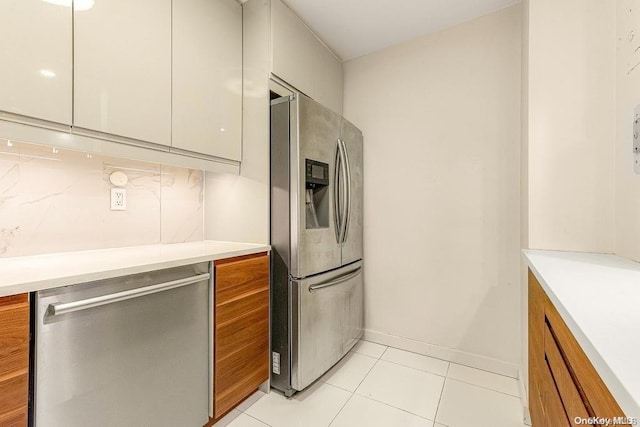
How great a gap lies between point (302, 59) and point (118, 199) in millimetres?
1497

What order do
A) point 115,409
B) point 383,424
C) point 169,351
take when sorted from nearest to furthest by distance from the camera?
1. point 115,409
2. point 169,351
3. point 383,424

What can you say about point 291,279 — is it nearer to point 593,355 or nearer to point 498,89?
point 593,355

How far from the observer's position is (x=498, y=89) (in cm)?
192

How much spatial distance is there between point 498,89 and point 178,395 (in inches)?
103

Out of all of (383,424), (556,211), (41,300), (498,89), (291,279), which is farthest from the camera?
(498,89)

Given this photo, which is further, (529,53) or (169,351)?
(529,53)

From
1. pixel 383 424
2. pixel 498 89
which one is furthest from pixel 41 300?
pixel 498 89

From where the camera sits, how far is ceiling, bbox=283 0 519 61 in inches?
72.2

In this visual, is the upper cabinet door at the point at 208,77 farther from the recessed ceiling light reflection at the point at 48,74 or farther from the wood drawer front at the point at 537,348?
the wood drawer front at the point at 537,348

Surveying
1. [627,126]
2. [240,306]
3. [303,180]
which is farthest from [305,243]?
[627,126]

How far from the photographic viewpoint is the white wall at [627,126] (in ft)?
3.56

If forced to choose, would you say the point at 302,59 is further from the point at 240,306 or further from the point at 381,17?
the point at 240,306

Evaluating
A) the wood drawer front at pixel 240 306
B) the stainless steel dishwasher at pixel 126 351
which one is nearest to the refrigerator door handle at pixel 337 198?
the wood drawer front at pixel 240 306

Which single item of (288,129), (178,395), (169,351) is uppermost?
(288,129)
